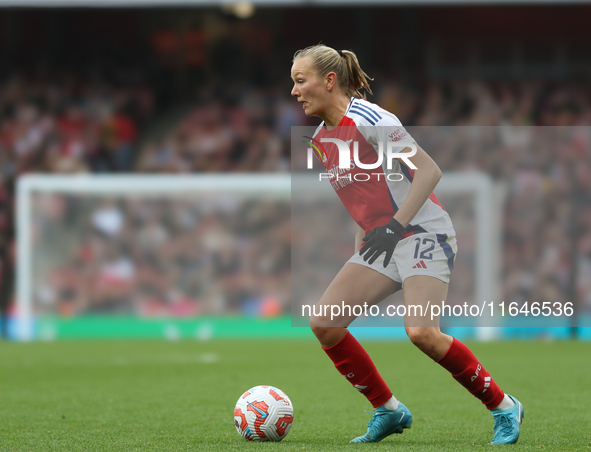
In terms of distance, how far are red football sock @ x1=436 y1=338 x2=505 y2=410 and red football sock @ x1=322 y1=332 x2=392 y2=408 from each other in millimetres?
418

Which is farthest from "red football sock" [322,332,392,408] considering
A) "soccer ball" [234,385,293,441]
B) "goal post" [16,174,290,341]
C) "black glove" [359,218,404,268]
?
"goal post" [16,174,290,341]

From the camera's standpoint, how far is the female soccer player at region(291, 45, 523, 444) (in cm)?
421

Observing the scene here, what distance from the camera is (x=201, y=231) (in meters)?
13.6

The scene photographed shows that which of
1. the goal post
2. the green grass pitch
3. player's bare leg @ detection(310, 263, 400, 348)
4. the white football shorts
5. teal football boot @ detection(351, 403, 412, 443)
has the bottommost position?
the green grass pitch

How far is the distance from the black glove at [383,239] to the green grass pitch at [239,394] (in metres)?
0.90

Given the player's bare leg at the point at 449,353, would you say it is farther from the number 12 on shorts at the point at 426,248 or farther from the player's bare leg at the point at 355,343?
the player's bare leg at the point at 355,343

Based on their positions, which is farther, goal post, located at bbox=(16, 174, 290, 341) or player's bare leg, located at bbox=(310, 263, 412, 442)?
goal post, located at bbox=(16, 174, 290, 341)

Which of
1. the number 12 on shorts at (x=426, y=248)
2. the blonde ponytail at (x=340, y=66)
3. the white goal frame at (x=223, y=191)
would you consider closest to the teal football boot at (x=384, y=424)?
the number 12 on shorts at (x=426, y=248)

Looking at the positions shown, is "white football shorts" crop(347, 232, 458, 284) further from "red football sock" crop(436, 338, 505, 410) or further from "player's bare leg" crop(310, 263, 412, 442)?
"red football sock" crop(436, 338, 505, 410)

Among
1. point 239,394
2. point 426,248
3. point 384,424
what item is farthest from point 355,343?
point 239,394

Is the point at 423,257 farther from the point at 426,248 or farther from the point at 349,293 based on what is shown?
the point at 349,293

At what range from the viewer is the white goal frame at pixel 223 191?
13.0 metres

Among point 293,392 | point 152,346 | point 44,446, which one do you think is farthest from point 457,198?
Answer: point 44,446

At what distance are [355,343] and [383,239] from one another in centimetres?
68
